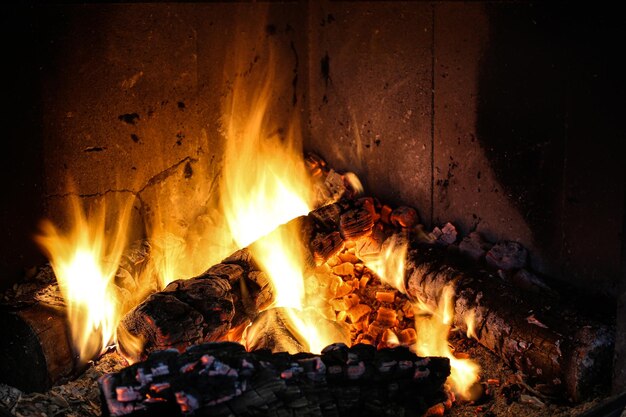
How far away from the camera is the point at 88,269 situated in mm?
4477

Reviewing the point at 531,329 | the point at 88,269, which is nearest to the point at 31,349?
the point at 88,269

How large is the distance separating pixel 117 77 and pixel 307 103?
1867 mm

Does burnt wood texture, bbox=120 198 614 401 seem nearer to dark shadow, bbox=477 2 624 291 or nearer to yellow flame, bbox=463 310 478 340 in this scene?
yellow flame, bbox=463 310 478 340

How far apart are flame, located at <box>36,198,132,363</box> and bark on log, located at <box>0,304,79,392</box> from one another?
141 mm

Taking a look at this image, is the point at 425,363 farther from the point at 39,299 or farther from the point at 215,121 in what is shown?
the point at 215,121

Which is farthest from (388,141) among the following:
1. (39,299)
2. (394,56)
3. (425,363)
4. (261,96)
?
(39,299)

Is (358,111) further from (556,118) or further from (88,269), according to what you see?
(88,269)

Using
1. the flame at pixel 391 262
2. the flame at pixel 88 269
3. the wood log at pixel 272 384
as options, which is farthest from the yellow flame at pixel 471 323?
the flame at pixel 88 269

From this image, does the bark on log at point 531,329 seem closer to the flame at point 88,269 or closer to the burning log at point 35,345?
the flame at point 88,269

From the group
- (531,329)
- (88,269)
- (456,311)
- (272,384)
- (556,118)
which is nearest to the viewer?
(272,384)

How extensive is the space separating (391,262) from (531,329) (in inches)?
51.2

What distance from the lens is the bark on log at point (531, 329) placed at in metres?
3.41

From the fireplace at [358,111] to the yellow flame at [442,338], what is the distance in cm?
47

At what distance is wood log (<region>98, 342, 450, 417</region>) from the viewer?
2.89 metres
